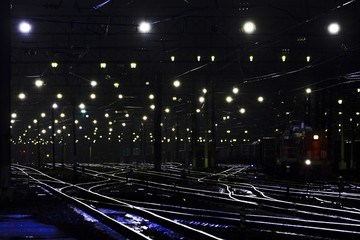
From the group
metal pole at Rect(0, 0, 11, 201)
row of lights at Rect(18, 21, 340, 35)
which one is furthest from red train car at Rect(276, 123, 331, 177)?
metal pole at Rect(0, 0, 11, 201)

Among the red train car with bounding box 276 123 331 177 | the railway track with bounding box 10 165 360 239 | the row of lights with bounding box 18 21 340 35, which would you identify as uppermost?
the row of lights with bounding box 18 21 340 35

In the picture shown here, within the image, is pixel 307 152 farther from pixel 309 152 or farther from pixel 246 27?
pixel 246 27

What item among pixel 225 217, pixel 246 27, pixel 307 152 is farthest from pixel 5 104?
pixel 307 152

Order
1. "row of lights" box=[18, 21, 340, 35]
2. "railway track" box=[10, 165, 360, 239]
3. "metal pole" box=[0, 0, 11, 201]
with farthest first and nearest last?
1. "row of lights" box=[18, 21, 340, 35]
2. "metal pole" box=[0, 0, 11, 201]
3. "railway track" box=[10, 165, 360, 239]

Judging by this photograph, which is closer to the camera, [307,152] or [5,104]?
[5,104]

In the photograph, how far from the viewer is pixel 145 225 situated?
17.9 meters

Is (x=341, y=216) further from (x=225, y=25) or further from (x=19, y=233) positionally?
(x=225, y=25)

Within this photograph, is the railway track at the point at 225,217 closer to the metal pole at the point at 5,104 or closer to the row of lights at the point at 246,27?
the metal pole at the point at 5,104

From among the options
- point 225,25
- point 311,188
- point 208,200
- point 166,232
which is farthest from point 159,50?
point 166,232

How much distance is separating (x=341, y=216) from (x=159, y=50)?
28728mm

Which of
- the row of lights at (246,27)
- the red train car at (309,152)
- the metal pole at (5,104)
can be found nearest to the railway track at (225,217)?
the metal pole at (5,104)

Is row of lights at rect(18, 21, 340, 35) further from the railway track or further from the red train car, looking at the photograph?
the red train car

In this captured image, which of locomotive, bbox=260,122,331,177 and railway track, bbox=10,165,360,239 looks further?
locomotive, bbox=260,122,331,177

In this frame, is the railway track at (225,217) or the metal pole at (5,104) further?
the metal pole at (5,104)
